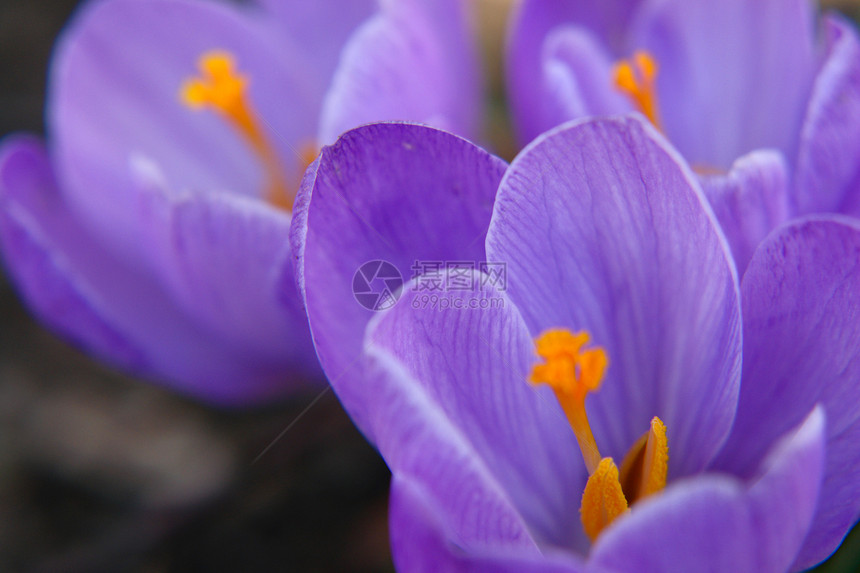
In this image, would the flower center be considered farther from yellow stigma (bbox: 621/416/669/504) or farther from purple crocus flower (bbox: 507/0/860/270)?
purple crocus flower (bbox: 507/0/860/270)

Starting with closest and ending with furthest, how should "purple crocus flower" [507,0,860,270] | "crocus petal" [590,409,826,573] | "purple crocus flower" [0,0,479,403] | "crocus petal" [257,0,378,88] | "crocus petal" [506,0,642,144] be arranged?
"crocus petal" [590,409,826,573] < "purple crocus flower" [507,0,860,270] < "purple crocus flower" [0,0,479,403] < "crocus petal" [506,0,642,144] < "crocus petal" [257,0,378,88]

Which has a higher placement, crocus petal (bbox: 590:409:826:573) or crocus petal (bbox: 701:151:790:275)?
crocus petal (bbox: 701:151:790:275)

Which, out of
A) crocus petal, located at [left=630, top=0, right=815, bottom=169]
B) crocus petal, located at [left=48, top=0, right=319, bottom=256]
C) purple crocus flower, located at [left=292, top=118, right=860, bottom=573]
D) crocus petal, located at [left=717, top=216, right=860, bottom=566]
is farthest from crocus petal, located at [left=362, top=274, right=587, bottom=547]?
crocus petal, located at [left=48, top=0, right=319, bottom=256]

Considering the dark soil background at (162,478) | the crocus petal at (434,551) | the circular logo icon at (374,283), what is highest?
the circular logo icon at (374,283)

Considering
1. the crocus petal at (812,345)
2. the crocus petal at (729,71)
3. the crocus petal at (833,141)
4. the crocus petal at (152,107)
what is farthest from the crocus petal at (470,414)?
the crocus petal at (152,107)

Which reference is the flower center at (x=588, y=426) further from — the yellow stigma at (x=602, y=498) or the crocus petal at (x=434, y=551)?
the crocus petal at (x=434, y=551)

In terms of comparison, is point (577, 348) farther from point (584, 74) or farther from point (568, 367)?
point (584, 74)

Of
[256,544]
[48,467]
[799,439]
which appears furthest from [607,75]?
[48,467]
